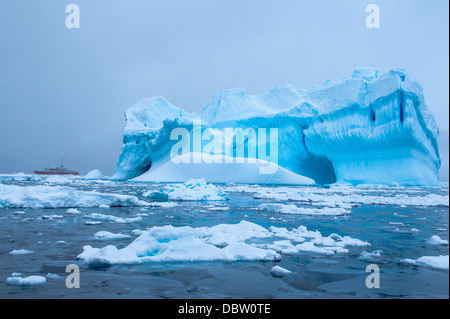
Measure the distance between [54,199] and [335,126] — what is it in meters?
17.3

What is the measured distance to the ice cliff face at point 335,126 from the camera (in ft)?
59.4

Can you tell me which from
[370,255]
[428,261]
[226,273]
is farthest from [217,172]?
[226,273]

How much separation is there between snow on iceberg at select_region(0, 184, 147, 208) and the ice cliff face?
42.3 feet

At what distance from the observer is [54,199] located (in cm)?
705

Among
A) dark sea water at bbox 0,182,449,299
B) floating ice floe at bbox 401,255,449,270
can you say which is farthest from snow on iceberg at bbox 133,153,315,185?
floating ice floe at bbox 401,255,449,270

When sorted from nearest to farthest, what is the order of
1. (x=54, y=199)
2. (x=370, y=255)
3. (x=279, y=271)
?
(x=279, y=271)
(x=370, y=255)
(x=54, y=199)

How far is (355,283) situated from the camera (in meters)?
2.26

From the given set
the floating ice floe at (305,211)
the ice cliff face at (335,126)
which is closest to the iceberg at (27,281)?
the floating ice floe at (305,211)

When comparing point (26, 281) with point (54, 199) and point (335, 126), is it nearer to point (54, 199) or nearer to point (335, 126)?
point (54, 199)

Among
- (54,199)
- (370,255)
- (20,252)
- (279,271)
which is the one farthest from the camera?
(54,199)

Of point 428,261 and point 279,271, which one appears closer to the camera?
point 279,271

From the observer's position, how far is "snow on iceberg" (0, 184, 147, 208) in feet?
22.8
